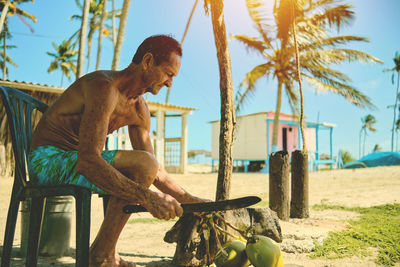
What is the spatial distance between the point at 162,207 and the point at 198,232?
28.1 inches

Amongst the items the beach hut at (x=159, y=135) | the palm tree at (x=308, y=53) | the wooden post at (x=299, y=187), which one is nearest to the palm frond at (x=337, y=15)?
the palm tree at (x=308, y=53)

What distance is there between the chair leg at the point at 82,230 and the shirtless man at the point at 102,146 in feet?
0.37

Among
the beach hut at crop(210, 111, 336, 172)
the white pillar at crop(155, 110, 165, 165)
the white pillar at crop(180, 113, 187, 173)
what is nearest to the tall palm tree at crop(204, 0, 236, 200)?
the white pillar at crop(155, 110, 165, 165)

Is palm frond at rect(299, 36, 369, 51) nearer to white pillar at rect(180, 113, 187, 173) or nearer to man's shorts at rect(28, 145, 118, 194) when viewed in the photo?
white pillar at rect(180, 113, 187, 173)

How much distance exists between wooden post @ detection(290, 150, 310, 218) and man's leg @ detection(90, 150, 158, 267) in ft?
9.44

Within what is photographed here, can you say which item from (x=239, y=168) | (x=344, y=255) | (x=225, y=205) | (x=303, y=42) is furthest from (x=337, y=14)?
(x=225, y=205)

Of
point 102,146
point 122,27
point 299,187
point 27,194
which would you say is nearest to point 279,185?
point 299,187

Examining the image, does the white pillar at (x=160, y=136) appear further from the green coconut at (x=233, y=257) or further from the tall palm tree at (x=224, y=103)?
the green coconut at (x=233, y=257)

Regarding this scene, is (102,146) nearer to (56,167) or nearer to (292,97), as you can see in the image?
(56,167)

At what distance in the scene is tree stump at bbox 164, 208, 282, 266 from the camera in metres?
2.28

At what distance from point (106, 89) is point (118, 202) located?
65cm

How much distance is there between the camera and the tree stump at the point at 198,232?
7.48ft

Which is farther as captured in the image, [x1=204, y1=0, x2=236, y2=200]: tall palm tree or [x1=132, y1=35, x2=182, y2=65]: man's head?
[x1=204, y1=0, x2=236, y2=200]: tall palm tree

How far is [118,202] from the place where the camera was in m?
1.78
